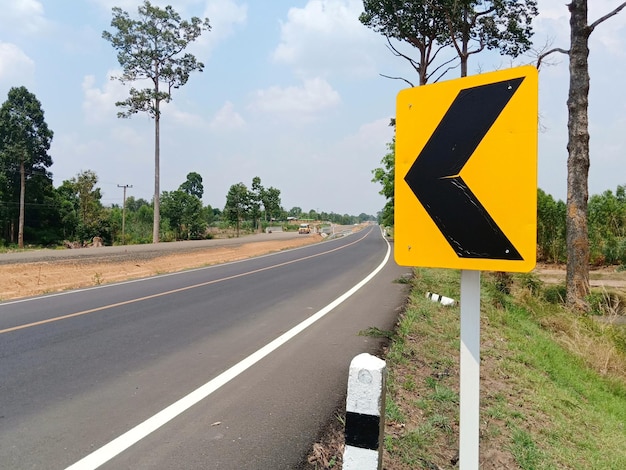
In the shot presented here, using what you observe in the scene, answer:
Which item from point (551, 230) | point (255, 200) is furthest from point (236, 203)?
point (551, 230)

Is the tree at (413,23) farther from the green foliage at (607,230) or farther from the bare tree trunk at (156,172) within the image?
the bare tree trunk at (156,172)

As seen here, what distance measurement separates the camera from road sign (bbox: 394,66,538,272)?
165 centimetres

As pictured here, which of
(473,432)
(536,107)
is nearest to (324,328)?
(473,432)

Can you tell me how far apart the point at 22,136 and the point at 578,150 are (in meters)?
42.7

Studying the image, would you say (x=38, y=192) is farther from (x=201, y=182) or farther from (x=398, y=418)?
(x=201, y=182)

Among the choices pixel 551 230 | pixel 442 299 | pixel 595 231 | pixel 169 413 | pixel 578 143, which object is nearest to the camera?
pixel 169 413

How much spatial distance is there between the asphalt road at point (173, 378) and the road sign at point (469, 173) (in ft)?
6.21

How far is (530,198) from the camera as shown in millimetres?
1627

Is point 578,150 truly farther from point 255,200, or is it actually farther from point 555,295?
point 255,200

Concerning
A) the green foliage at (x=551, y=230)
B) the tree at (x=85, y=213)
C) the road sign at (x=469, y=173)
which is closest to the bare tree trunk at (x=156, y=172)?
the tree at (x=85, y=213)

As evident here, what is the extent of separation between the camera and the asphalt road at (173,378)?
9.71 ft

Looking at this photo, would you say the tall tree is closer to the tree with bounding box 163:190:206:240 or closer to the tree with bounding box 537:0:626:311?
the tree with bounding box 163:190:206:240

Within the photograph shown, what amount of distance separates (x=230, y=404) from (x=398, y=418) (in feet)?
4.94

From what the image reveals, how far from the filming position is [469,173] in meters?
1.78
